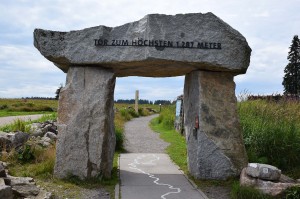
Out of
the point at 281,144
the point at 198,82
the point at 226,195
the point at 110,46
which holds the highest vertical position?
the point at 110,46

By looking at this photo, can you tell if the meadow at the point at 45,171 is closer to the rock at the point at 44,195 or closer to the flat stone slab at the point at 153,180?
the flat stone slab at the point at 153,180

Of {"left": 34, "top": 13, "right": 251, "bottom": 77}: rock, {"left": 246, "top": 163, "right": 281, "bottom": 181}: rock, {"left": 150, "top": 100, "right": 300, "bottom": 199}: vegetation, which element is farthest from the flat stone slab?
{"left": 34, "top": 13, "right": 251, "bottom": 77}: rock

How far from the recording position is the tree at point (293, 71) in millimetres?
31969

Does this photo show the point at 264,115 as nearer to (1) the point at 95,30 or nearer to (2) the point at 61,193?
(1) the point at 95,30

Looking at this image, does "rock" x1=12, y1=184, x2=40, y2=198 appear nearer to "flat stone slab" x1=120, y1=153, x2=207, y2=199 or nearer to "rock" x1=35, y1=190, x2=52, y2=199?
"rock" x1=35, y1=190, x2=52, y2=199

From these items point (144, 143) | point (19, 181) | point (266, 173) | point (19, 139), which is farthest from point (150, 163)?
point (144, 143)

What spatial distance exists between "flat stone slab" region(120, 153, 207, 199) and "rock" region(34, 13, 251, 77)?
2530mm

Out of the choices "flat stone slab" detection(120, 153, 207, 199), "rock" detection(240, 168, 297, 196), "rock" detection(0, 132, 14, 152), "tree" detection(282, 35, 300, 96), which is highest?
"tree" detection(282, 35, 300, 96)

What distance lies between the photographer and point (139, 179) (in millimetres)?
9016

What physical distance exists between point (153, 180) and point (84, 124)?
196 centimetres

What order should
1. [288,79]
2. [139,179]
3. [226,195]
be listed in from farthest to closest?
[288,79] → [139,179] → [226,195]

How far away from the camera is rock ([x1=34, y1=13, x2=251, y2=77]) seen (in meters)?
8.42

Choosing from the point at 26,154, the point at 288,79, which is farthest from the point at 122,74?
the point at 288,79

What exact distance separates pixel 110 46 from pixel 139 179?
9.78 feet
